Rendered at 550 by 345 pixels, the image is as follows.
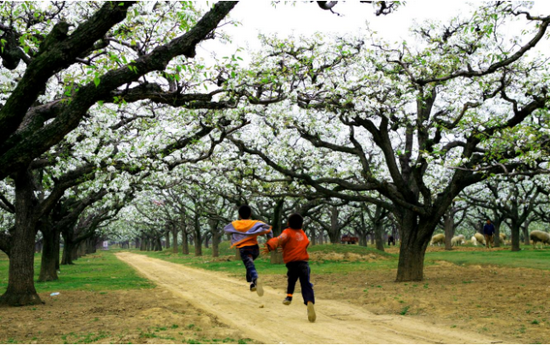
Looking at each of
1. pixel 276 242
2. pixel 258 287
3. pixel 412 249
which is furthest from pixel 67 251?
pixel 276 242

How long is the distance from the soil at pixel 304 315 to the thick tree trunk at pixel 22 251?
2.59 ft

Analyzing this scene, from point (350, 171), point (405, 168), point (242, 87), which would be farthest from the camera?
point (350, 171)

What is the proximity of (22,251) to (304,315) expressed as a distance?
8544mm

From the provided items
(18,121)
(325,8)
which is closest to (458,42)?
(325,8)

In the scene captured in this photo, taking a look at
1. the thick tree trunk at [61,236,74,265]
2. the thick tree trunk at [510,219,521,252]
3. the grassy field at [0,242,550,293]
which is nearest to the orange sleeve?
the grassy field at [0,242,550,293]

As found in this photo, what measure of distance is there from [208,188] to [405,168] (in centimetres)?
1226

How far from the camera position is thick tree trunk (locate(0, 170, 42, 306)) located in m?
12.3

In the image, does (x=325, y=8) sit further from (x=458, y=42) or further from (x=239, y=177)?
(x=239, y=177)

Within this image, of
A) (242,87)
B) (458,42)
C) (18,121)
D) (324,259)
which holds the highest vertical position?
(458,42)

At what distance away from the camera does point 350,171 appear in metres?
24.2

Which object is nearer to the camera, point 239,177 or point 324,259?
point 239,177

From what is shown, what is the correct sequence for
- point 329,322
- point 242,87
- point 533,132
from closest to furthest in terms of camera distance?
1. point 329,322
2. point 533,132
3. point 242,87

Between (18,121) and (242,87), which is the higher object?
(242,87)

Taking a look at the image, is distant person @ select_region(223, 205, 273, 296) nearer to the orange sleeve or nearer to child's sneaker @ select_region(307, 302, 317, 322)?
the orange sleeve
